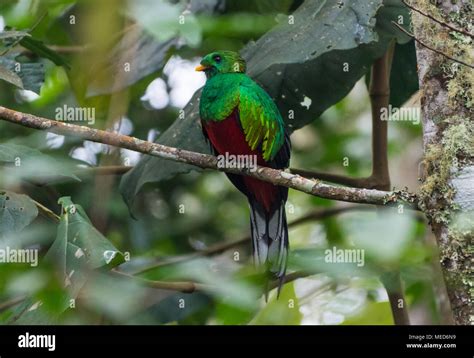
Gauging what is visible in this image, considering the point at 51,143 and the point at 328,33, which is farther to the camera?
the point at 51,143

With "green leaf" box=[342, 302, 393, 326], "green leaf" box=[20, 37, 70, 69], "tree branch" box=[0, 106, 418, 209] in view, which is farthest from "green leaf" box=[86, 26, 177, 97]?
"green leaf" box=[342, 302, 393, 326]

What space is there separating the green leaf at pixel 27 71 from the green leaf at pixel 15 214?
0.71 meters

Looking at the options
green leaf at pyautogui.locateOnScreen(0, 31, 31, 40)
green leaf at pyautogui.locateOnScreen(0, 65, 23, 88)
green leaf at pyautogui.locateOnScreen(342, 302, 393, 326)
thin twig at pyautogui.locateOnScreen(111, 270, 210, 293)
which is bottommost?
green leaf at pyautogui.locateOnScreen(342, 302, 393, 326)

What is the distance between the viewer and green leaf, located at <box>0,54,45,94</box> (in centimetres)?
361

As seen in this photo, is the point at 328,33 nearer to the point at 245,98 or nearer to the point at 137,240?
the point at 245,98

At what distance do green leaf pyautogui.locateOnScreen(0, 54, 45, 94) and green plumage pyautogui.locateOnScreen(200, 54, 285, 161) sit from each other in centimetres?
71

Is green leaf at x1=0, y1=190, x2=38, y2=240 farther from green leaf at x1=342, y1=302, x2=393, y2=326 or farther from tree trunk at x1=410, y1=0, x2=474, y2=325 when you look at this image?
green leaf at x1=342, y1=302, x2=393, y2=326

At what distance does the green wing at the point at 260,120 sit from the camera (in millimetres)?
3529

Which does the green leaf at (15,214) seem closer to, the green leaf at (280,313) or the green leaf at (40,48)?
the green leaf at (40,48)

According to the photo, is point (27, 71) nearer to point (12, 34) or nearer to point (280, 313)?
point (12, 34)

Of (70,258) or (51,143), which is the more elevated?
(51,143)

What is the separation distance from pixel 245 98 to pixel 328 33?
54cm

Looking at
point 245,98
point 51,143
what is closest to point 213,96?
point 245,98

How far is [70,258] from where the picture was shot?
9.59 feet
